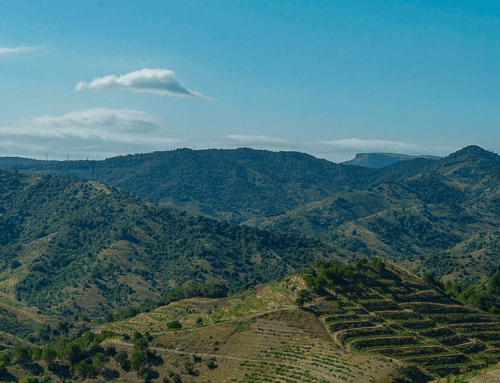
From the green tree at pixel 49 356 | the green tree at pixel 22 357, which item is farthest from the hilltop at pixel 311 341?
the green tree at pixel 49 356

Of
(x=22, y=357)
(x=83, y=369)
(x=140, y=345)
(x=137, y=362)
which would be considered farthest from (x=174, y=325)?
(x=22, y=357)

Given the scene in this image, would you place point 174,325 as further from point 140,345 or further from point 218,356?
point 218,356

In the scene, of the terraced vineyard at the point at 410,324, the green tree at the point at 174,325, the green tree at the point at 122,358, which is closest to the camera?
the terraced vineyard at the point at 410,324

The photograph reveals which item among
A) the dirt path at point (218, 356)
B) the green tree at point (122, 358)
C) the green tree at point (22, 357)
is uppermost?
the dirt path at point (218, 356)

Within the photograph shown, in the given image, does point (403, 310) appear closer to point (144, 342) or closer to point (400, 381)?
point (400, 381)

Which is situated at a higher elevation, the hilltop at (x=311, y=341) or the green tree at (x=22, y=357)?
the hilltop at (x=311, y=341)

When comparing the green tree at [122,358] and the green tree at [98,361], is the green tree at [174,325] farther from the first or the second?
the green tree at [98,361]

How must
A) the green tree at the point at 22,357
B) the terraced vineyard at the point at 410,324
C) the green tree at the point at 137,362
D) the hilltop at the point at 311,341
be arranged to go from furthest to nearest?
the green tree at the point at 22,357 < the green tree at the point at 137,362 < the terraced vineyard at the point at 410,324 < the hilltop at the point at 311,341

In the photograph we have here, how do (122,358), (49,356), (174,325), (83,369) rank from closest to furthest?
(83,369) → (122,358) → (49,356) → (174,325)

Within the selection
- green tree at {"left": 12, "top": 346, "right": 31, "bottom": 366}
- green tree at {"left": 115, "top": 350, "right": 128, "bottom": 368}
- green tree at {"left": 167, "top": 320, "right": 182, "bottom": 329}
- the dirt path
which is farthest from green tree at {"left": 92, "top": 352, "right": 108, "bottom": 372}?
green tree at {"left": 167, "top": 320, "right": 182, "bottom": 329}
